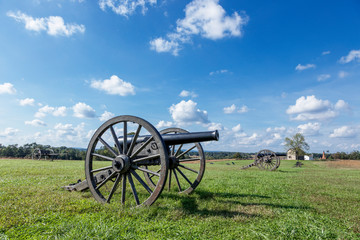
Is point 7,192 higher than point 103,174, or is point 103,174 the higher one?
point 103,174

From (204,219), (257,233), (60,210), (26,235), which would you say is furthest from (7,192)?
(257,233)

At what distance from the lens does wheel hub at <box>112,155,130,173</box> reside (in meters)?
4.98

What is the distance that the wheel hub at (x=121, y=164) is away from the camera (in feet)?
16.3

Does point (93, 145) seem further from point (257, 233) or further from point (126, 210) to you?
point (257, 233)

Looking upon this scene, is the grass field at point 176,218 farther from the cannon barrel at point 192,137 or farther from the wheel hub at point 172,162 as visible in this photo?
Answer: the cannon barrel at point 192,137

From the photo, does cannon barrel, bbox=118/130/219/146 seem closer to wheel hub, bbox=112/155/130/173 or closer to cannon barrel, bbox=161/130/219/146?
cannon barrel, bbox=161/130/219/146

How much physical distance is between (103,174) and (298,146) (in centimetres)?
7265

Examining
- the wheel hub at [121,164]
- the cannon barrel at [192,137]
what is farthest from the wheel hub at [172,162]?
the wheel hub at [121,164]

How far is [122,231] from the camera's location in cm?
341

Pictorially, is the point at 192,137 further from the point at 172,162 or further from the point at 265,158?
the point at 265,158

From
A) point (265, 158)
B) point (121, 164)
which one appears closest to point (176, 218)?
point (121, 164)

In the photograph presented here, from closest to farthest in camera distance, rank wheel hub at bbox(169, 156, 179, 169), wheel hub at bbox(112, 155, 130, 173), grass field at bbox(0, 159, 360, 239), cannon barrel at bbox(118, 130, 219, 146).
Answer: grass field at bbox(0, 159, 360, 239)
wheel hub at bbox(112, 155, 130, 173)
cannon barrel at bbox(118, 130, 219, 146)
wheel hub at bbox(169, 156, 179, 169)

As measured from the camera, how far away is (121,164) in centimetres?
499

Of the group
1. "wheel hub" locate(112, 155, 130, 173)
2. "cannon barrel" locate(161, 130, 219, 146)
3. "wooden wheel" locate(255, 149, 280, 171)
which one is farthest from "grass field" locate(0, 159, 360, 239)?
"wooden wheel" locate(255, 149, 280, 171)
